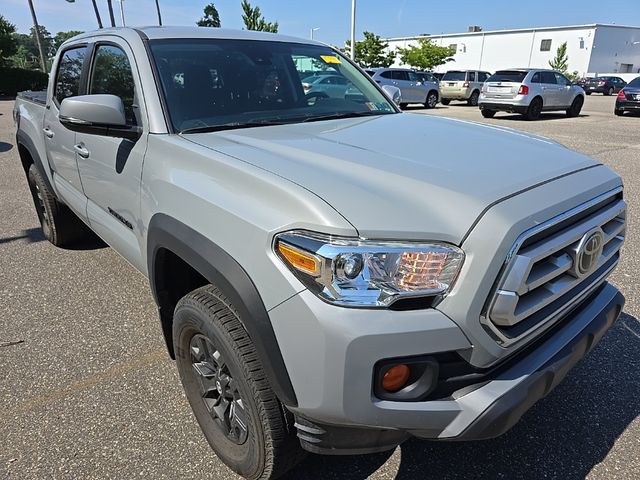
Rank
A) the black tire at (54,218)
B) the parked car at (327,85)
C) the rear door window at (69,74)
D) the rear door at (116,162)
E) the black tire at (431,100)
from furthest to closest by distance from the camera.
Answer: the black tire at (431,100) < the black tire at (54,218) < the rear door window at (69,74) < the parked car at (327,85) < the rear door at (116,162)

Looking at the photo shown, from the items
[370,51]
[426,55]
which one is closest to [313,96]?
[370,51]

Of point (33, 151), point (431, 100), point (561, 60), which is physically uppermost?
point (33, 151)

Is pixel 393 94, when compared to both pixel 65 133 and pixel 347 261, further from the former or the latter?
pixel 347 261

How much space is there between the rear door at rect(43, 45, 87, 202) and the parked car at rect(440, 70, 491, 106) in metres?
22.2

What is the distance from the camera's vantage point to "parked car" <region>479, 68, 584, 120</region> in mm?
15984

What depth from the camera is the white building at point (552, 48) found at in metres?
62.7

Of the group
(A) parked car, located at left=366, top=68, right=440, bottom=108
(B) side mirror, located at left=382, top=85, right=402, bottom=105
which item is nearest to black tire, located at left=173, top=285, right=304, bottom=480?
(B) side mirror, located at left=382, top=85, right=402, bottom=105

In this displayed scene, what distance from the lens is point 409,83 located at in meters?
20.9

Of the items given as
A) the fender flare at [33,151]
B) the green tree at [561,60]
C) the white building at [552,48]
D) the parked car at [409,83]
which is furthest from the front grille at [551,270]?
the white building at [552,48]

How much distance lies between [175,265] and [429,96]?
21215 mm

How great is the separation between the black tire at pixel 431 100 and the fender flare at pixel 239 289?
21.3 metres

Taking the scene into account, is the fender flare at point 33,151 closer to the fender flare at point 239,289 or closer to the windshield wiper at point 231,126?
the windshield wiper at point 231,126

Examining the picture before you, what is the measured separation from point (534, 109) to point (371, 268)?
17.1 m

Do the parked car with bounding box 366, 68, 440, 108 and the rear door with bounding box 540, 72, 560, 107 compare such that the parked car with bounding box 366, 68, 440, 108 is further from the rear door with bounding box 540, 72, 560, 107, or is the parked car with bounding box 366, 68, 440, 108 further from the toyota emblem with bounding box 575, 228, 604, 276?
the toyota emblem with bounding box 575, 228, 604, 276
